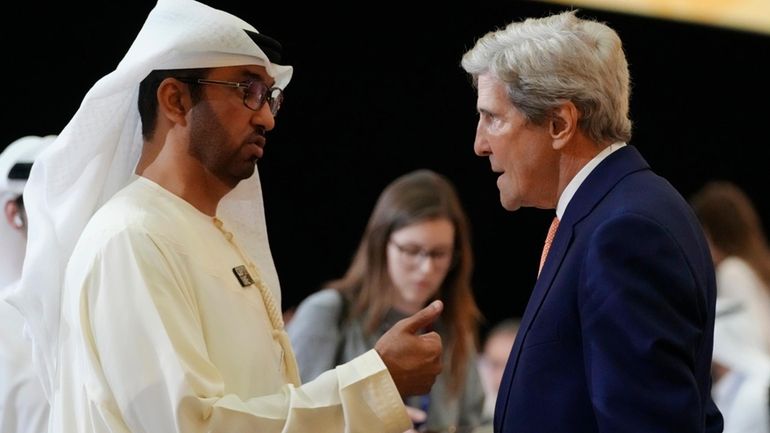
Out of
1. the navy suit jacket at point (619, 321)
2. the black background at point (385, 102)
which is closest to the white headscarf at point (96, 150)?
the navy suit jacket at point (619, 321)

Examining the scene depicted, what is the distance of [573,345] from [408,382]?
18.8 inches

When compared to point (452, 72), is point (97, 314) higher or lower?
higher

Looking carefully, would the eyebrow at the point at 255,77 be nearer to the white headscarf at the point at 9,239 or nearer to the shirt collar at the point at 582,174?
the shirt collar at the point at 582,174

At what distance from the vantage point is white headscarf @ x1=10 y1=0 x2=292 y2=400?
311cm

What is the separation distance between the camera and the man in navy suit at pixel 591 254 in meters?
2.49

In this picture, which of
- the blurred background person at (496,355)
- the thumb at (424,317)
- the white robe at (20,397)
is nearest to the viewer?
the thumb at (424,317)

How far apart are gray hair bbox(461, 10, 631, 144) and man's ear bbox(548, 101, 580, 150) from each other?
0.01 meters

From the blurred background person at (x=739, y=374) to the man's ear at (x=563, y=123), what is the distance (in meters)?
2.52

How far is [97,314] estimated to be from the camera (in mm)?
2871

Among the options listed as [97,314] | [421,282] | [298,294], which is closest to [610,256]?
[97,314]

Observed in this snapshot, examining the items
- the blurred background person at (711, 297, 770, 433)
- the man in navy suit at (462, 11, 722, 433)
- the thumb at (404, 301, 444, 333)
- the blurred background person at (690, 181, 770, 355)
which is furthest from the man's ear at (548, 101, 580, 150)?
the blurred background person at (690, 181, 770, 355)

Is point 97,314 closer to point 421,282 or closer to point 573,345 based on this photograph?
point 573,345

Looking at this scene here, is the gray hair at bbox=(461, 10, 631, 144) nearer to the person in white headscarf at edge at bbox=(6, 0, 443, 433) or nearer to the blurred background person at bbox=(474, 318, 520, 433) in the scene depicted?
the person in white headscarf at edge at bbox=(6, 0, 443, 433)

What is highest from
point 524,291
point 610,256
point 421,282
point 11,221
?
point 610,256
